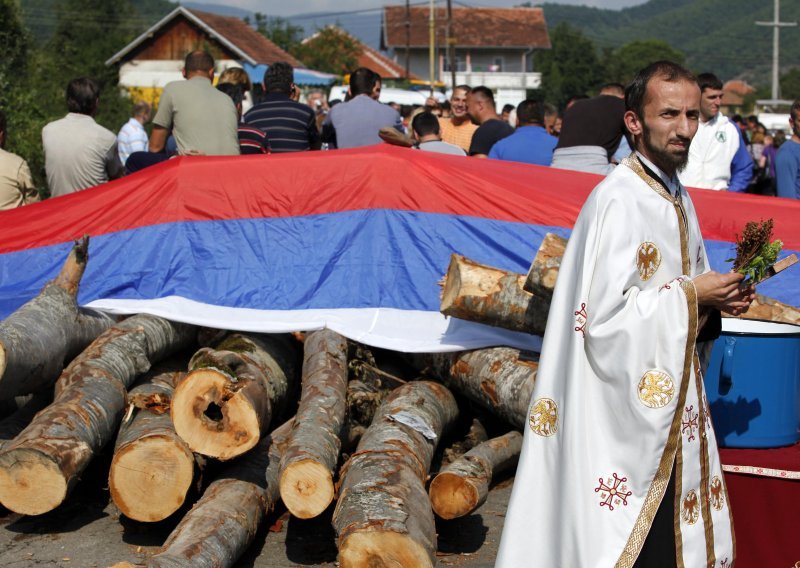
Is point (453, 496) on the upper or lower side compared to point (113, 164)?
lower

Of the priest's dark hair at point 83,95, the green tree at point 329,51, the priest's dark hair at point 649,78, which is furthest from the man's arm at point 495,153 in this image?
the green tree at point 329,51

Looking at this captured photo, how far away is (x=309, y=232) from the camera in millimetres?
7277

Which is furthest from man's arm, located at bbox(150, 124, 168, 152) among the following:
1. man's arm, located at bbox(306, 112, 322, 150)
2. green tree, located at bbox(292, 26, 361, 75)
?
green tree, located at bbox(292, 26, 361, 75)

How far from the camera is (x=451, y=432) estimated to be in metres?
6.91

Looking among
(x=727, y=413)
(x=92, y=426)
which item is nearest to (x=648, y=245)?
(x=727, y=413)

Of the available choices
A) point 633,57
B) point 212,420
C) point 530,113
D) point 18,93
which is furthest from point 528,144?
point 633,57

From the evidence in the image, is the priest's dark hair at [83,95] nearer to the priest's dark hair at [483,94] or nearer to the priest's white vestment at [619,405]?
the priest's dark hair at [483,94]

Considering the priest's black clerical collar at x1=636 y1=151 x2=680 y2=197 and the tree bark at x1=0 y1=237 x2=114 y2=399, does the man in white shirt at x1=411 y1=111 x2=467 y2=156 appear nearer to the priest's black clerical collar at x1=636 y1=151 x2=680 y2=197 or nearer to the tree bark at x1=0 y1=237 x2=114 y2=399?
the tree bark at x1=0 y1=237 x2=114 y2=399

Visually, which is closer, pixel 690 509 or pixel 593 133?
pixel 690 509

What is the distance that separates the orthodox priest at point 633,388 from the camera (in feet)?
11.6

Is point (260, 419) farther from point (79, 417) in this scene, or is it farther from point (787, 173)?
point (787, 173)

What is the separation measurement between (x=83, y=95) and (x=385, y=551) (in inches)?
201

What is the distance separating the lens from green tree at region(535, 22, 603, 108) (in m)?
92.2

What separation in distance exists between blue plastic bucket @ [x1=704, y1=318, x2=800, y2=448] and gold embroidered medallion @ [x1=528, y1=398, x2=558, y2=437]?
1236 millimetres
